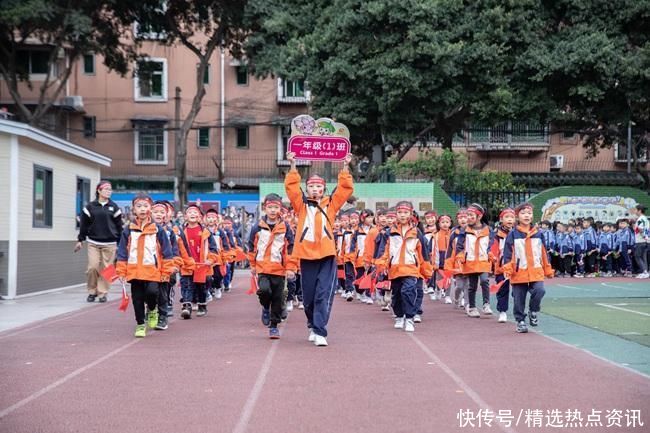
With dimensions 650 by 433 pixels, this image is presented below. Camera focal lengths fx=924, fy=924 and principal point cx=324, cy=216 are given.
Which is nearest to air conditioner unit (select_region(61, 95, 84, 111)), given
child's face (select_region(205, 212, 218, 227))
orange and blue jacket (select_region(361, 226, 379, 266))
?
orange and blue jacket (select_region(361, 226, 379, 266))

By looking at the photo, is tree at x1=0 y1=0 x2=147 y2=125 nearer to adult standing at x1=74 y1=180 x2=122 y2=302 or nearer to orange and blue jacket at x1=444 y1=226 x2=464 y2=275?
adult standing at x1=74 y1=180 x2=122 y2=302

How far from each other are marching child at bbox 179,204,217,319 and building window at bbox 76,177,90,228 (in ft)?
25.6

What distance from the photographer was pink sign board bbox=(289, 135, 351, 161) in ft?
77.0

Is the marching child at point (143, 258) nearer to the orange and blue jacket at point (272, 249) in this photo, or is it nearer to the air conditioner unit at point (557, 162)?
the orange and blue jacket at point (272, 249)

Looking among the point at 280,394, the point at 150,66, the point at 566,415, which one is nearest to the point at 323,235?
the point at 280,394

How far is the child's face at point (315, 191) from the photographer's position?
37.3 feet

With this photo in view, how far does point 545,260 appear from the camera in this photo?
13.0m

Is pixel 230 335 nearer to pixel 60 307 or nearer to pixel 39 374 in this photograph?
pixel 39 374

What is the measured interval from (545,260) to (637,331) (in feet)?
5.10

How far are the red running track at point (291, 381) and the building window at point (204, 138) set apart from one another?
33800 mm

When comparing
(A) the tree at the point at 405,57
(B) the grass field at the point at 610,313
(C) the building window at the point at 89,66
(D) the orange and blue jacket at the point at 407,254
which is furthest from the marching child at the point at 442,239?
(C) the building window at the point at 89,66

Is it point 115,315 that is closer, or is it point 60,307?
point 115,315

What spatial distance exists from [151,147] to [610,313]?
34.6 m

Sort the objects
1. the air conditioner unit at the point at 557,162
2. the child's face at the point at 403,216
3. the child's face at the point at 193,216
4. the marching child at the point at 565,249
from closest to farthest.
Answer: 1. the child's face at the point at 403,216
2. the child's face at the point at 193,216
3. the marching child at the point at 565,249
4. the air conditioner unit at the point at 557,162
